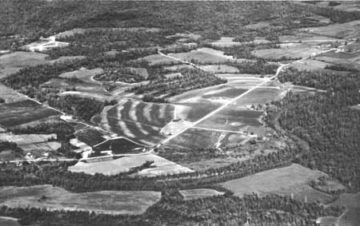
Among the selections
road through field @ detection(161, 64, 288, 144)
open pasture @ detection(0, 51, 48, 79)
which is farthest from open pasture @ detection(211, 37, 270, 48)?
open pasture @ detection(0, 51, 48, 79)

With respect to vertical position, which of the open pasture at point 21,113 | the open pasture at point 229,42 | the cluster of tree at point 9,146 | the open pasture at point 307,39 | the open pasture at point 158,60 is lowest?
the cluster of tree at point 9,146

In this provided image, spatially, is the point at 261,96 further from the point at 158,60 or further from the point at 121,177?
the point at 121,177

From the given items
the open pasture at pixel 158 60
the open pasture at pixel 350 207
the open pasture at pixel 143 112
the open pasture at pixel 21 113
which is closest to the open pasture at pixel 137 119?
the open pasture at pixel 143 112

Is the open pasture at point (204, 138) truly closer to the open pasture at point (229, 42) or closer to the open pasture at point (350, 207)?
the open pasture at point (350, 207)

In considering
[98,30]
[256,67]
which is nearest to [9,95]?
[256,67]

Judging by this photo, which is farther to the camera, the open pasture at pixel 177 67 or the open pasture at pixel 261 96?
the open pasture at pixel 177 67

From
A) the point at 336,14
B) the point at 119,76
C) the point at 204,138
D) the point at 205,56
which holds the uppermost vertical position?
the point at 336,14
